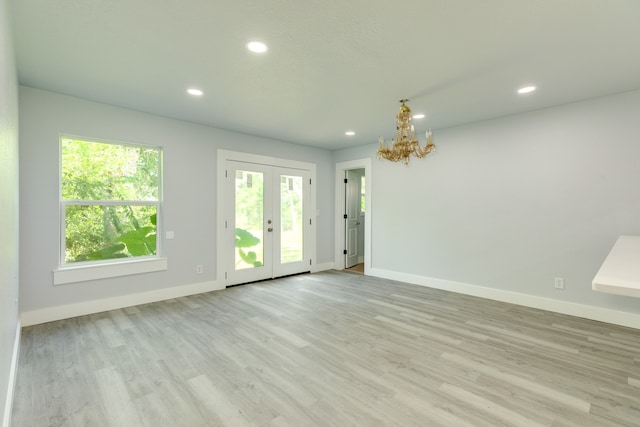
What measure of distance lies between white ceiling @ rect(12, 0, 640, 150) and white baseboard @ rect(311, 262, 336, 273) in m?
3.29

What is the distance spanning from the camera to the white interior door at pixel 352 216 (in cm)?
632

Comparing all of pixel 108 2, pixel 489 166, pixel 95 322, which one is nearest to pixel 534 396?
pixel 489 166

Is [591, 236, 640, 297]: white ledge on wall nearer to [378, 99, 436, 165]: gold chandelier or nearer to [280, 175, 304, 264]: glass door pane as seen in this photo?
[378, 99, 436, 165]: gold chandelier

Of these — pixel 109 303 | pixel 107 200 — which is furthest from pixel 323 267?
pixel 107 200

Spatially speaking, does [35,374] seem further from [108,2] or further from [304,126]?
[304,126]

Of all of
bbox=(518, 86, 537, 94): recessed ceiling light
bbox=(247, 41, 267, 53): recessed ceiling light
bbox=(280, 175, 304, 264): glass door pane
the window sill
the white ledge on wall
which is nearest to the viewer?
the white ledge on wall

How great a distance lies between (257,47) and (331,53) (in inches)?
23.5

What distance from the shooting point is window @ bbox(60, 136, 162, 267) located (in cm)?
341

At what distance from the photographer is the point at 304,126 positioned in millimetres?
4445

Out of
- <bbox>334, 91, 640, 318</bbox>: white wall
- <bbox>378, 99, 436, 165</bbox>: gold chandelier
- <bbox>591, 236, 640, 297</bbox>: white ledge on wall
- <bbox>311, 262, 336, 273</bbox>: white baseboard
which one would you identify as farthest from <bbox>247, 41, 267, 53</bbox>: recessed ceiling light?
<bbox>311, 262, 336, 273</bbox>: white baseboard

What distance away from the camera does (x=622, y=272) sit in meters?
2.02

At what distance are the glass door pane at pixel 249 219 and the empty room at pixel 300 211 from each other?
0.13 ft

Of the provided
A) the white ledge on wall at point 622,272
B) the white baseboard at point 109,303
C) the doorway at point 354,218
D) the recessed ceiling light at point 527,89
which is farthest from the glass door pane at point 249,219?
the white ledge on wall at point 622,272

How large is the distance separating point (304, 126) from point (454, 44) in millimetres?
2553
